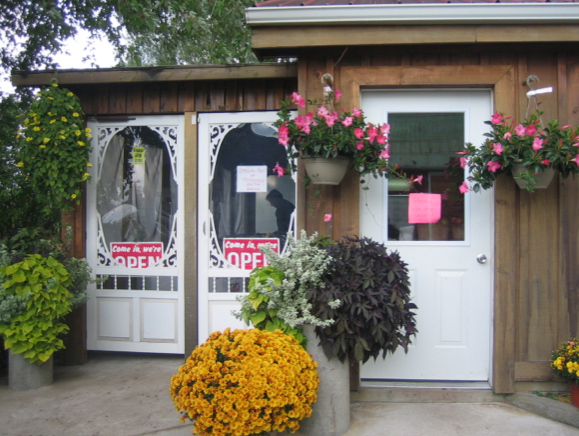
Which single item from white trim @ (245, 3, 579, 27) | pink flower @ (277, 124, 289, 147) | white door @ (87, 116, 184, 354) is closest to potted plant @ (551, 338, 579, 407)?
white trim @ (245, 3, 579, 27)

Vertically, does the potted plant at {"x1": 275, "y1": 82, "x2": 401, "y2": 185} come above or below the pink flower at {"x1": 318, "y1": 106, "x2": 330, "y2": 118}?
below

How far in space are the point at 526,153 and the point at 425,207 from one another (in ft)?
2.74

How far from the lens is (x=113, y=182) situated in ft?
17.3

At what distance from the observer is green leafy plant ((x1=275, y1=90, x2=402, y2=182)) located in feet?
12.3

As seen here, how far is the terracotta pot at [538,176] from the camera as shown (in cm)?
372

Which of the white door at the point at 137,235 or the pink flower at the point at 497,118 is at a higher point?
the pink flower at the point at 497,118

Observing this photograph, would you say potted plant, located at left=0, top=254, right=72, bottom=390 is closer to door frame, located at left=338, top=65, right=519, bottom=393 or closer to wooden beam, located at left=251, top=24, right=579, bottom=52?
wooden beam, located at left=251, top=24, right=579, bottom=52

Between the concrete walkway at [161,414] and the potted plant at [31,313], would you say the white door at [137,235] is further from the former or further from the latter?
→ the potted plant at [31,313]

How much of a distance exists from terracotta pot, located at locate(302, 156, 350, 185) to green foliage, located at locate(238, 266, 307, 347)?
77 centimetres

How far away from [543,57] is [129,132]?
360cm

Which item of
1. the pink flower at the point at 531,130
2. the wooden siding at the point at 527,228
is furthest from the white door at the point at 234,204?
the pink flower at the point at 531,130

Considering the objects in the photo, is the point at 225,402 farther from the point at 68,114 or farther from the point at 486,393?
the point at 68,114

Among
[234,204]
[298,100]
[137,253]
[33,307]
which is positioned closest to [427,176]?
[298,100]

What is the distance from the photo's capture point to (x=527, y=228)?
160 inches
